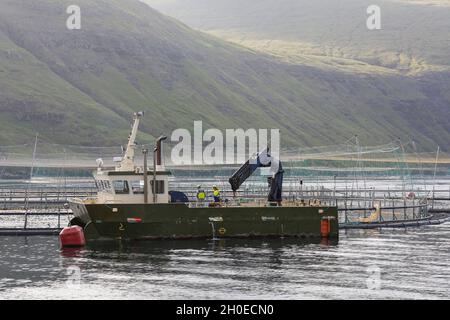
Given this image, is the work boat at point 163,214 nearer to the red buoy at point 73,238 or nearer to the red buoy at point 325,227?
the red buoy at point 325,227

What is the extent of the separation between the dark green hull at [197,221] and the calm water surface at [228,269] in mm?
900

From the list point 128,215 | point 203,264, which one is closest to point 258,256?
point 203,264

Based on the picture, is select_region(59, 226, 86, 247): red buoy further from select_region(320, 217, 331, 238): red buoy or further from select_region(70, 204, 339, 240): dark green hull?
select_region(320, 217, 331, 238): red buoy

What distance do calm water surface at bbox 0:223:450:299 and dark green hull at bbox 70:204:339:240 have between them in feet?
2.95

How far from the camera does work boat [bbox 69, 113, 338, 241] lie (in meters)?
71.9

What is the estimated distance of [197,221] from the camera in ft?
241

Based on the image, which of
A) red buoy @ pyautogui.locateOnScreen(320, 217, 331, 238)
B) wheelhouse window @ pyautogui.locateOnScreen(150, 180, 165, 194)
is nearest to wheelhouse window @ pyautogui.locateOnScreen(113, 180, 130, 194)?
wheelhouse window @ pyautogui.locateOnScreen(150, 180, 165, 194)

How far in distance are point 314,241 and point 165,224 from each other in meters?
11.7

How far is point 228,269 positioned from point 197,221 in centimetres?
1317

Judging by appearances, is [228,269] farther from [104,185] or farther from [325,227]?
[325,227]

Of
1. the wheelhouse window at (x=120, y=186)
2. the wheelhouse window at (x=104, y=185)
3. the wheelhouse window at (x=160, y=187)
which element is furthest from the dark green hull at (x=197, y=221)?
the wheelhouse window at (x=104, y=185)

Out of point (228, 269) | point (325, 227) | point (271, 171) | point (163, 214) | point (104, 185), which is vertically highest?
point (271, 171)

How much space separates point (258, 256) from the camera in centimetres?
6669

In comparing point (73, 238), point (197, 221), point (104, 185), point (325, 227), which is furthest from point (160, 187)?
point (325, 227)
